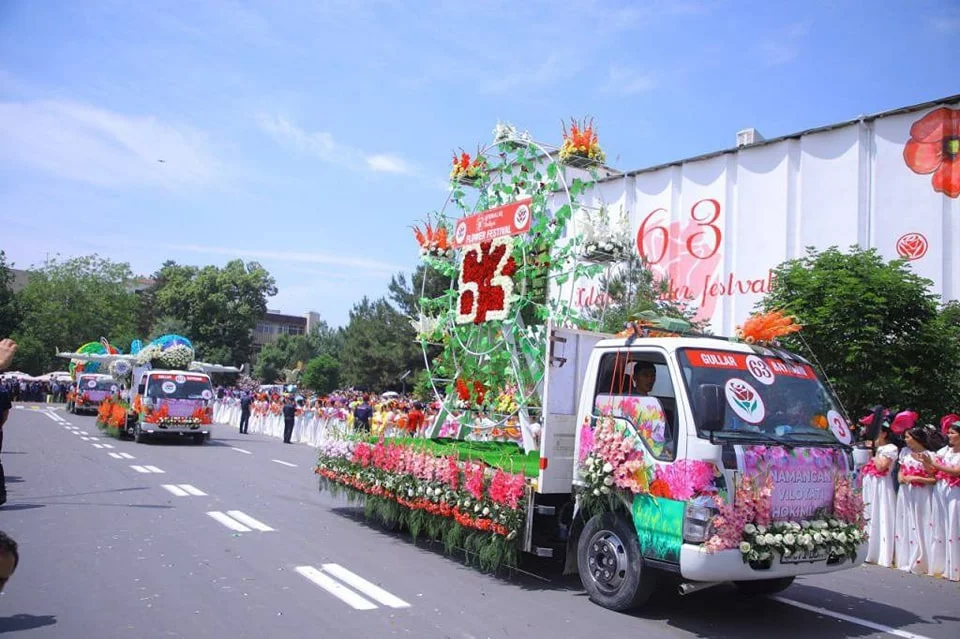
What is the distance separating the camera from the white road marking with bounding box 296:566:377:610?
6305 millimetres

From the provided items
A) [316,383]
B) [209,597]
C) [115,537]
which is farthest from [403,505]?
[316,383]

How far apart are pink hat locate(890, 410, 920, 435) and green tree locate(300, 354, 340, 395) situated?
2083 inches

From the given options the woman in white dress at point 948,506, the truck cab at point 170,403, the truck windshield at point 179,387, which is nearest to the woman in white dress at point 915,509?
the woman in white dress at point 948,506

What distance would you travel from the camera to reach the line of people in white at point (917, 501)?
28.5 feet

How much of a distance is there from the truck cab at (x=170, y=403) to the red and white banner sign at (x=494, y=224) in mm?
15259

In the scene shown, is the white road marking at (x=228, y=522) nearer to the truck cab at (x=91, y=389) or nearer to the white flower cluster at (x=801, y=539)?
the white flower cluster at (x=801, y=539)

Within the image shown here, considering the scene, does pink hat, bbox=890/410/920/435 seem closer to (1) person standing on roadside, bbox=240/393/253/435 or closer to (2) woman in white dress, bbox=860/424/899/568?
(2) woman in white dress, bbox=860/424/899/568

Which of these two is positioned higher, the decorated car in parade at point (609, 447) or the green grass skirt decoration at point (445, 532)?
the decorated car in parade at point (609, 447)

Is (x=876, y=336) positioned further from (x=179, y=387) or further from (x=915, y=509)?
(x=179, y=387)

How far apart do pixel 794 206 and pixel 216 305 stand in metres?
55.4

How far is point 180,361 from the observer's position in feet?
81.9

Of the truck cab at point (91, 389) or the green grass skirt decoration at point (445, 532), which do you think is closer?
the green grass skirt decoration at point (445, 532)

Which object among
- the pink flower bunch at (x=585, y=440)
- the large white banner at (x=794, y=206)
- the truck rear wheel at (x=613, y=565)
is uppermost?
the large white banner at (x=794, y=206)

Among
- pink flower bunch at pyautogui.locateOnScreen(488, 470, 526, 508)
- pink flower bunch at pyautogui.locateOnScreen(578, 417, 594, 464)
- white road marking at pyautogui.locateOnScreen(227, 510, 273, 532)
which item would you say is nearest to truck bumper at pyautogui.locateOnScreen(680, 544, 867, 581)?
pink flower bunch at pyautogui.locateOnScreen(578, 417, 594, 464)
